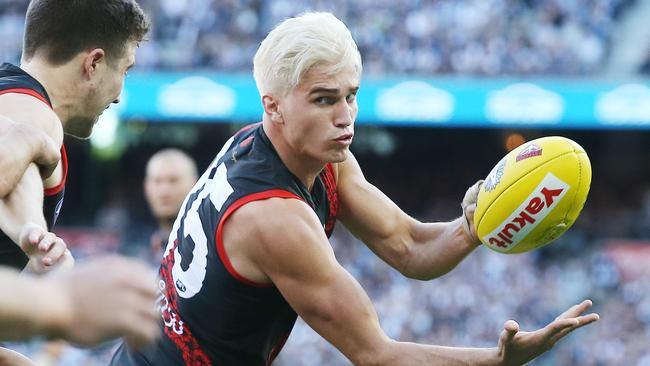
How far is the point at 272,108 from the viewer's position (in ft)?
14.7

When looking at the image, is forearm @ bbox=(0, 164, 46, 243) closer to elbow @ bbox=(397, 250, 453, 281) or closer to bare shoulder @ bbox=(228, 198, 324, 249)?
bare shoulder @ bbox=(228, 198, 324, 249)

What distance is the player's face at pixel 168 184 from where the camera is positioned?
8.31 metres

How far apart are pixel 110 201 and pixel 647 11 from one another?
33.5 ft

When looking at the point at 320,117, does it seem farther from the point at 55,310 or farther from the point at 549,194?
the point at 55,310

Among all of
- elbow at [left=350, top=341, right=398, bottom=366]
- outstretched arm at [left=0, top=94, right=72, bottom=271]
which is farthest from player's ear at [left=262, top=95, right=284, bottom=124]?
elbow at [left=350, top=341, right=398, bottom=366]

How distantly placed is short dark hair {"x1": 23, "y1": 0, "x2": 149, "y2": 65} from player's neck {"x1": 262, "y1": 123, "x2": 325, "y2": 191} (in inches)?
28.8

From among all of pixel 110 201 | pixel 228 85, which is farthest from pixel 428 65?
pixel 110 201

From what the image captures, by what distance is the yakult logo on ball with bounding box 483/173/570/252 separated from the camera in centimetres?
472

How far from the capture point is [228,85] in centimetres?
1748

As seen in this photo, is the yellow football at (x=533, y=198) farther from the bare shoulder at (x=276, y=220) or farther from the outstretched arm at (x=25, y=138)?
the outstretched arm at (x=25, y=138)

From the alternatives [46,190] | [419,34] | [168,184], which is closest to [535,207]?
[46,190]

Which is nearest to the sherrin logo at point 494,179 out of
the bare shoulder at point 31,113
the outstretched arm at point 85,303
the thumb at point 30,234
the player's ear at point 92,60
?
the player's ear at point 92,60

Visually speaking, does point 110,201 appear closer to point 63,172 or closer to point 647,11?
point 647,11

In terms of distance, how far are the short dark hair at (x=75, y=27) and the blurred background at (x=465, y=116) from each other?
10.3m
